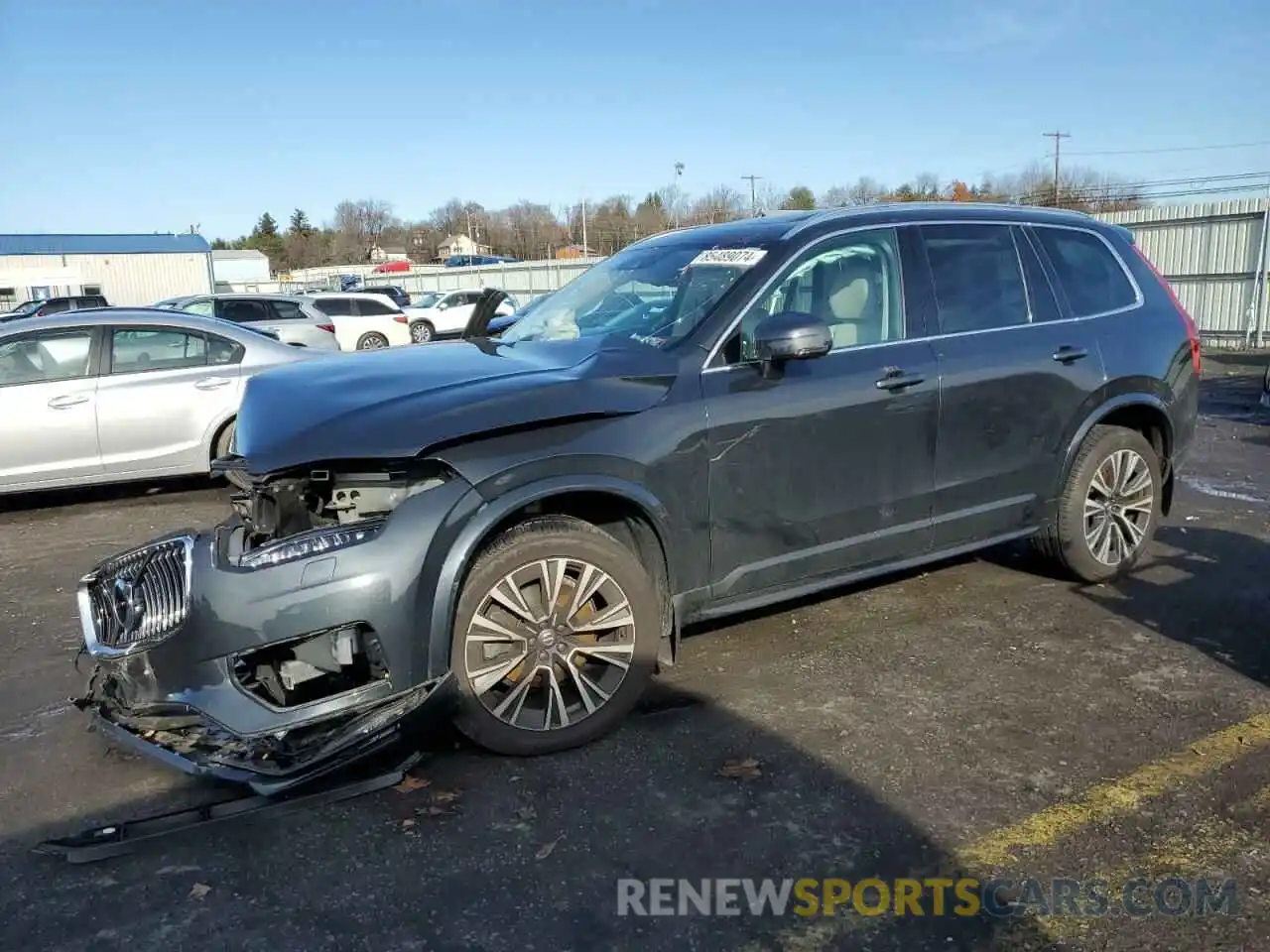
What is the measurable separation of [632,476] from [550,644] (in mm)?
681

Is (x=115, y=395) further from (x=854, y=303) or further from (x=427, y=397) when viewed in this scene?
(x=854, y=303)

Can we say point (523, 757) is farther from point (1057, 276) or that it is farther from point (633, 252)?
point (1057, 276)

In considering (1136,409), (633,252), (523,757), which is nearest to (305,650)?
(523,757)

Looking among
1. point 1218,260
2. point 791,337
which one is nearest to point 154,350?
point 791,337

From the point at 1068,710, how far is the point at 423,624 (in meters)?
2.52

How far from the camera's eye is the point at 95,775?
3.51 m

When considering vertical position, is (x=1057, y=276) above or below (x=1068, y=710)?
above

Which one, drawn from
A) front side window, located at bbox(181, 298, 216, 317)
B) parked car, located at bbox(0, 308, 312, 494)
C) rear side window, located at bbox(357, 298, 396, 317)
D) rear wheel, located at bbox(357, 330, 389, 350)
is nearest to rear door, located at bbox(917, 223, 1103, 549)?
parked car, located at bbox(0, 308, 312, 494)

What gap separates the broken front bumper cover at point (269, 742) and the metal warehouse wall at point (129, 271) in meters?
50.6

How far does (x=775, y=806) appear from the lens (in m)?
3.19

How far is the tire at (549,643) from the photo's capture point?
11.1 feet

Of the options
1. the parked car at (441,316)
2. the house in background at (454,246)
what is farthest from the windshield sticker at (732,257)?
the house in background at (454,246)

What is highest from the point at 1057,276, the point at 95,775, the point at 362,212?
the point at 362,212

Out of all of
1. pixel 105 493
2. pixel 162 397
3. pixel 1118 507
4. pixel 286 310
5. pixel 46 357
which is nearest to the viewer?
pixel 1118 507
